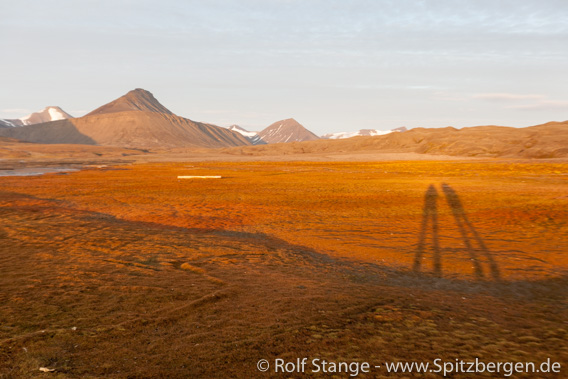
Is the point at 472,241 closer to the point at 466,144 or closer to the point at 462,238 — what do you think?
the point at 462,238

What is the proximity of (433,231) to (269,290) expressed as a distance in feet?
34.2

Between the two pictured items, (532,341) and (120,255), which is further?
(120,255)

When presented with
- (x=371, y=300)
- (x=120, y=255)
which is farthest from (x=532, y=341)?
(x=120, y=255)

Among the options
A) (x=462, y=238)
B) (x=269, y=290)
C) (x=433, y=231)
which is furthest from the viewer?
(x=433, y=231)

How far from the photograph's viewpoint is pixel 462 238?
49.0 ft

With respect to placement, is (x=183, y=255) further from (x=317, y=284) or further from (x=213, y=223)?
(x=213, y=223)

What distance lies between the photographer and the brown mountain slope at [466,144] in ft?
339

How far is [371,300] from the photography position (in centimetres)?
772

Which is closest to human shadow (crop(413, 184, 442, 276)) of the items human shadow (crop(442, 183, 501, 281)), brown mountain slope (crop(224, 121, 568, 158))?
human shadow (crop(442, 183, 501, 281))

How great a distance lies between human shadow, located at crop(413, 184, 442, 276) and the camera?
11.2 m

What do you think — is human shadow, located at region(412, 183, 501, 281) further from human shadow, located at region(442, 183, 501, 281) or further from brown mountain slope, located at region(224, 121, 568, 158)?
brown mountain slope, located at region(224, 121, 568, 158)

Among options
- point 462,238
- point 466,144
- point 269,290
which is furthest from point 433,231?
point 466,144

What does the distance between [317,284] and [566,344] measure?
4.74m

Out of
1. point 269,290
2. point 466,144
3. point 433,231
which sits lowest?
point 433,231
